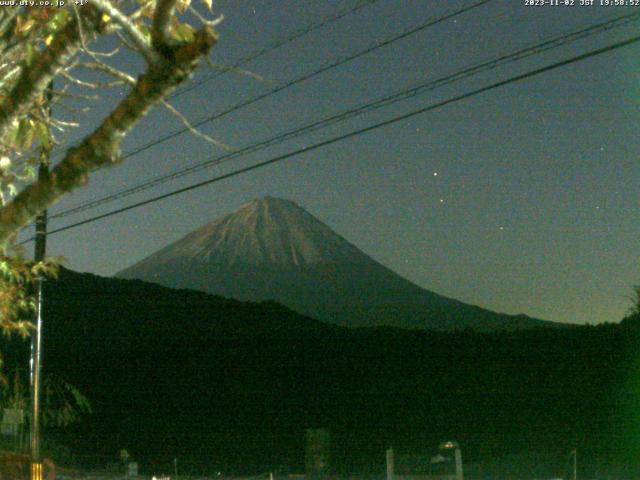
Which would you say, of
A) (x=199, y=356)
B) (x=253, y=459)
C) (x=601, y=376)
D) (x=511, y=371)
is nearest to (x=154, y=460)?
(x=253, y=459)

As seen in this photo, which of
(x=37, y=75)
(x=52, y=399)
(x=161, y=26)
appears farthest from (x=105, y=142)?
(x=52, y=399)

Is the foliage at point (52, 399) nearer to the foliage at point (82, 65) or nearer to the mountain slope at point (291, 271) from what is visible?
the foliage at point (82, 65)

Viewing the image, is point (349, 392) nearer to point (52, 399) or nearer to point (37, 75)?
point (52, 399)

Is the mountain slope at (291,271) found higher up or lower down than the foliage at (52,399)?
higher up

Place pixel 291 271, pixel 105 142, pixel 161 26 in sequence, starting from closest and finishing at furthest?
1. pixel 161 26
2. pixel 105 142
3. pixel 291 271

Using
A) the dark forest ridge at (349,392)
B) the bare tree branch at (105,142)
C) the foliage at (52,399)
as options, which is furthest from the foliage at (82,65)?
the dark forest ridge at (349,392)

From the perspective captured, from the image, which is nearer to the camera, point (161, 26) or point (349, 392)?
point (161, 26)

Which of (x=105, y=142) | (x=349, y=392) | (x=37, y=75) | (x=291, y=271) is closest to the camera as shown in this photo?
(x=105, y=142)

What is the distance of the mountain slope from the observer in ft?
379

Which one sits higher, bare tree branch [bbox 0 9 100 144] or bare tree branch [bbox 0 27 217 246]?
bare tree branch [bbox 0 9 100 144]

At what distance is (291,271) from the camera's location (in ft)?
490

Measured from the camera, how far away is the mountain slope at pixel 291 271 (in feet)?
379

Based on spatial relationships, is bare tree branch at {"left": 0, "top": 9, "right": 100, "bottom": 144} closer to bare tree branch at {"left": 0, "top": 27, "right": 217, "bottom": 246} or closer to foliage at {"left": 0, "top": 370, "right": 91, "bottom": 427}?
bare tree branch at {"left": 0, "top": 27, "right": 217, "bottom": 246}

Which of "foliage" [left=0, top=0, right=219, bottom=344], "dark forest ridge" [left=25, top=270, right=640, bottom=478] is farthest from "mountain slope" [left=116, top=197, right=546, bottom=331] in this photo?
"foliage" [left=0, top=0, right=219, bottom=344]
